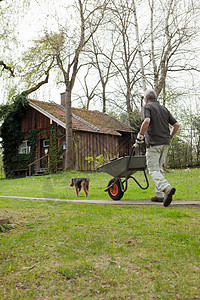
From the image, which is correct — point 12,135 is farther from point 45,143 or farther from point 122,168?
point 122,168

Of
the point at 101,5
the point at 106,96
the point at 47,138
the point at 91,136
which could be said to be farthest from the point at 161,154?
the point at 106,96

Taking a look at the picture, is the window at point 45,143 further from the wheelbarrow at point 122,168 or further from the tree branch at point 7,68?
the wheelbarrow at point 122,168

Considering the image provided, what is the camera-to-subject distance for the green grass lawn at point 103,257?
7.55 feet

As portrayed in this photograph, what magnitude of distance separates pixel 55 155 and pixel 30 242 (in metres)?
18.9

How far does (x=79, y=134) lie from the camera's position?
21.9 metres

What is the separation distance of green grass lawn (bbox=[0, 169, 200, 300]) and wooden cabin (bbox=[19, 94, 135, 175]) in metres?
16.3

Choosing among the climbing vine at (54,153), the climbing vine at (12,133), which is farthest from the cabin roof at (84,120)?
the climbing vine at (12,133)

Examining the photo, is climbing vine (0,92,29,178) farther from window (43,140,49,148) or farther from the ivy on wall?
window (43,140,49,148)

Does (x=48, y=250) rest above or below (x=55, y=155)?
below

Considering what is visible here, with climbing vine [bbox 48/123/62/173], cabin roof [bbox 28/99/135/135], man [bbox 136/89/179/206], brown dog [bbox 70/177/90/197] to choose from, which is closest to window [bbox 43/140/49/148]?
climbing vine [bbox 48/123/62/173]

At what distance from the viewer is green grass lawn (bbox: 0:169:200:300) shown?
2.30m

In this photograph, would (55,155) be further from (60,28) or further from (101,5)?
(101,5)

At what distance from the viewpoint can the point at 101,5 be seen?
642 inches

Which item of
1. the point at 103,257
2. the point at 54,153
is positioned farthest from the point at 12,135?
the point at 103,257
